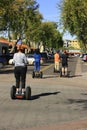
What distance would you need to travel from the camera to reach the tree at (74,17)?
41037mm

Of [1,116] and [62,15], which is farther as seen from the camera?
[62,15]

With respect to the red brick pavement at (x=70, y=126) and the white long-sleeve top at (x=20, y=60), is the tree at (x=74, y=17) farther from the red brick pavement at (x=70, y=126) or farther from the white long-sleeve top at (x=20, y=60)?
the red brick pavement at (x=70, y=126)

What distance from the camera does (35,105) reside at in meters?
13.1

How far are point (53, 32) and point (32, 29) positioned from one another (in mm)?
31391

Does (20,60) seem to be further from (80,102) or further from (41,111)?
(41,111)

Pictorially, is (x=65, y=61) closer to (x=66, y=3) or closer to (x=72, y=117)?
(x=66, y=3)

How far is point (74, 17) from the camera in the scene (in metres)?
43.0

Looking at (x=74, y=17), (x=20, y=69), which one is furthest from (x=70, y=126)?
(x=74, y=17)

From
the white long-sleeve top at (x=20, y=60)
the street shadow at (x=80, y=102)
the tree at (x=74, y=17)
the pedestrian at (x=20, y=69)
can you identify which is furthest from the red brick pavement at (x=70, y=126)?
the tree at (x=74, y=17)

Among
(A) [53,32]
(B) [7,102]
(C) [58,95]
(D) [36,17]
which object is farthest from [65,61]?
(A) [53,32]

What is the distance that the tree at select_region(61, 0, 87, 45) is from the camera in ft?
135

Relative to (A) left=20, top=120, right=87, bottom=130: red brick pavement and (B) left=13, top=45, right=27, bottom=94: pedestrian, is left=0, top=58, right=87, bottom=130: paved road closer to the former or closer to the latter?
(A) left=20, top=120, right=87, bottom=130: red brick pavement

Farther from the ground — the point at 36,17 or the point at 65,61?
the point at 36,17

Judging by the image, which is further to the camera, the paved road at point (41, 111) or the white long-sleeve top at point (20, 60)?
the white long-sleeve top at point (20, 60)
